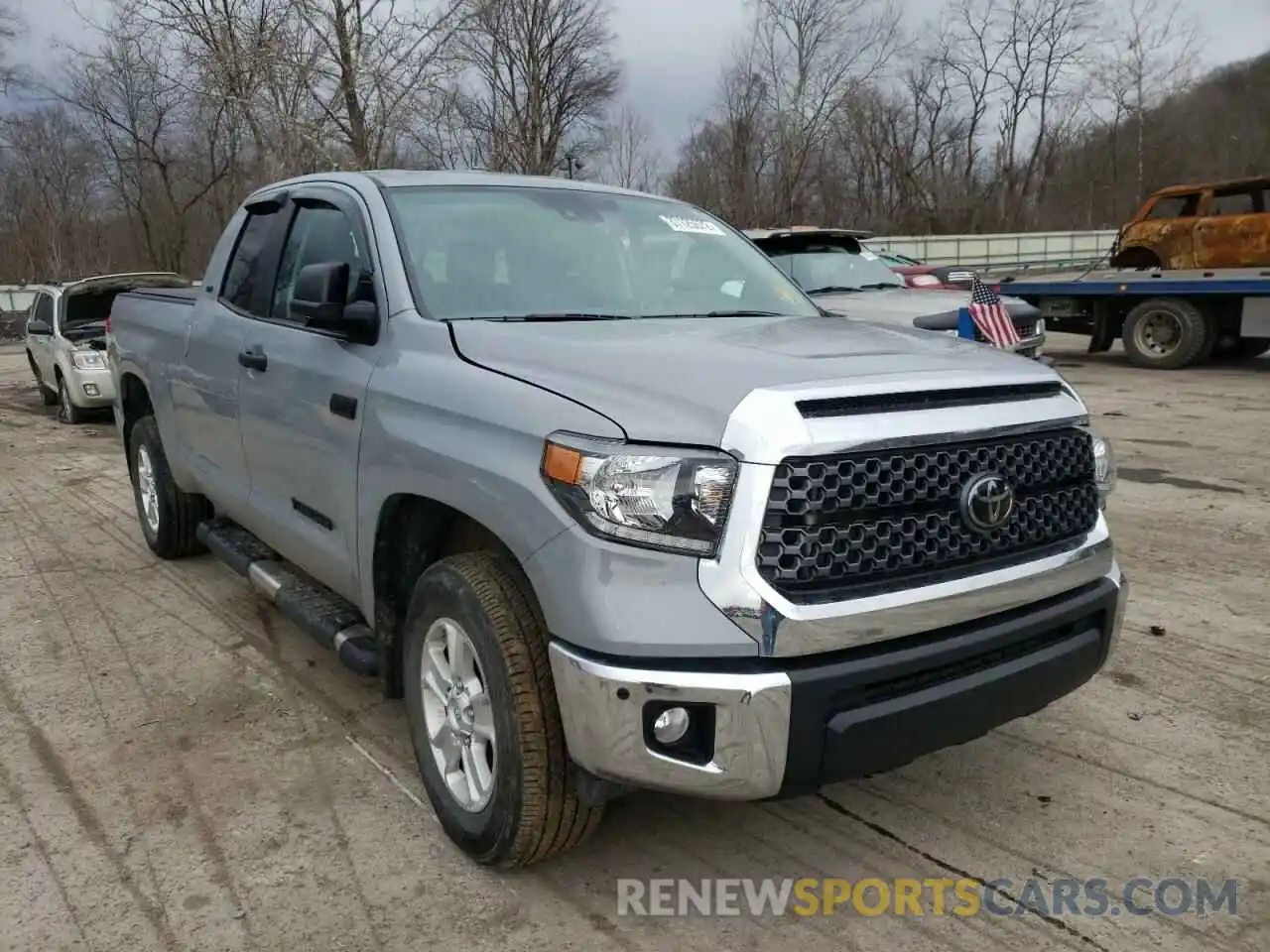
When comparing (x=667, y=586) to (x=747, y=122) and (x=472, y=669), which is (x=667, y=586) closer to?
(x=472, y=669)

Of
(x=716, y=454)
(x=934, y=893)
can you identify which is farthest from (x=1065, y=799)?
(x=716, y=454)

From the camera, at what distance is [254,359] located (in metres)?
3.92

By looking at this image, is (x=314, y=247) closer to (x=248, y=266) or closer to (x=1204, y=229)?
(x=248, y=266)

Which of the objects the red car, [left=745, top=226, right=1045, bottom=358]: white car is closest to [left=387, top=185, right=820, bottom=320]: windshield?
[left=745, top=226, right=1045, bottom=358]: white car

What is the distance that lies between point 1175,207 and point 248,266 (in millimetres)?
14792

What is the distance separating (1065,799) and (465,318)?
240cm

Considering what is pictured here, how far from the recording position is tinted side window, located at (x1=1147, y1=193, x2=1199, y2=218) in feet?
48.5

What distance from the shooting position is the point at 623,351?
9.04 ft

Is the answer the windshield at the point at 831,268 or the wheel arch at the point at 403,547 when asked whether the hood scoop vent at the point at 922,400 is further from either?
the windshield at the point at 831,268

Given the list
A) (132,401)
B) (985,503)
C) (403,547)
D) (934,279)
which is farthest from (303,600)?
(934,279)

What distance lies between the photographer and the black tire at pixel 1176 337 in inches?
505

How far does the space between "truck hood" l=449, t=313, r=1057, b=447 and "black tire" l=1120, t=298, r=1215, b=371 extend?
1147cm

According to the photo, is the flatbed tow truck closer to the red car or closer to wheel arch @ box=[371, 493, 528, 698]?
the red car

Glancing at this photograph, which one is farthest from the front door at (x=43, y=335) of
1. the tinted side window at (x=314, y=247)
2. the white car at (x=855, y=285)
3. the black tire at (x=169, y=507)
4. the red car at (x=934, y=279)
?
the red car at (x=934, y=279)
